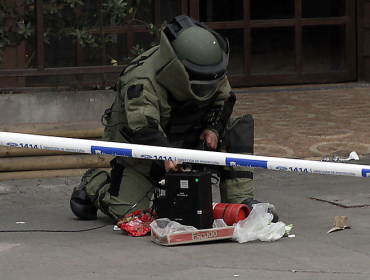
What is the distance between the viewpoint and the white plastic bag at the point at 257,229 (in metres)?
4.56

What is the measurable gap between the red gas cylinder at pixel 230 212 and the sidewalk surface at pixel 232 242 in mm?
235

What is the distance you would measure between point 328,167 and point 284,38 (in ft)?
26.7

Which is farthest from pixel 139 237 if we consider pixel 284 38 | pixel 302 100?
pixel 284 38

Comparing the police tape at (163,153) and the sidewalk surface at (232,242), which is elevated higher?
the police tape at (163,153)

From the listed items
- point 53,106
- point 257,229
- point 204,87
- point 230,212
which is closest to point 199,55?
point 204,87

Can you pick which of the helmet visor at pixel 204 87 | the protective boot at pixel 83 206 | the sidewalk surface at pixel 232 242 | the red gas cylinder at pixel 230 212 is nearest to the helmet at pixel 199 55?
the helmet visor at pixel 204 87

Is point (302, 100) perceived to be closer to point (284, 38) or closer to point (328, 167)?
point (284, 38)

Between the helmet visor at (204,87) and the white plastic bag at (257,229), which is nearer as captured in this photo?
the white plastic bag at (257,229)

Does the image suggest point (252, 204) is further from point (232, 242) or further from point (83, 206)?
point (83, 206)

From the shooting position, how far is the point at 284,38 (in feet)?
38.8

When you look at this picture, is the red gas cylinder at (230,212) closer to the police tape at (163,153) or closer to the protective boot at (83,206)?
the police tape at (163,153)

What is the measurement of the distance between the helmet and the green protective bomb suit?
0.01 metres

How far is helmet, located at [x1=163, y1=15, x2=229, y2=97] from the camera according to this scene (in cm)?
479

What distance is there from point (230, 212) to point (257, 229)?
10.5 inches
